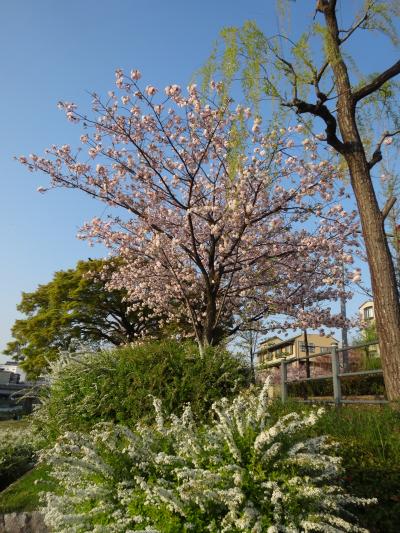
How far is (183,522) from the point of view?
296cm

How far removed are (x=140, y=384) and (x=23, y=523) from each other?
7.20 feet

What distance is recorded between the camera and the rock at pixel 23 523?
4871mm

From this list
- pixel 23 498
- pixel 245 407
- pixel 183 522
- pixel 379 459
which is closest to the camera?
pixel 183 522

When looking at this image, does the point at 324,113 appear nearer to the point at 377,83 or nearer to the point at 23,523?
the point at 377,83

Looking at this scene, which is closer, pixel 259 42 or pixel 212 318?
pixel 259 42

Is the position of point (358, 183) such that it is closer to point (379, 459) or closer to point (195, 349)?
point (195, 349)

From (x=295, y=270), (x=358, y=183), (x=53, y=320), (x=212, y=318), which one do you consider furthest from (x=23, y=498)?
(x=53, y=320)

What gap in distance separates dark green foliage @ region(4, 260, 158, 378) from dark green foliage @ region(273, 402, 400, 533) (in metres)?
21.7

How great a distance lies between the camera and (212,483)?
292 centimetres

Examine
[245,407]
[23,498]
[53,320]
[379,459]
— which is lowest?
[23,498]

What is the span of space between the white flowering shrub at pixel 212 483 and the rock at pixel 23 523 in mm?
1520

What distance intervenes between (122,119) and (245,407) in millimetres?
9116

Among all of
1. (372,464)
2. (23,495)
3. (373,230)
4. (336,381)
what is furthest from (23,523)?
(373,230)

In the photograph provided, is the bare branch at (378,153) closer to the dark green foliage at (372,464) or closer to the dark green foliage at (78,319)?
the dark green foliage at (372,464)
